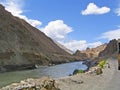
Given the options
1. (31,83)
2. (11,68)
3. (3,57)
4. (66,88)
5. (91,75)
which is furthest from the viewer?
(3,57)

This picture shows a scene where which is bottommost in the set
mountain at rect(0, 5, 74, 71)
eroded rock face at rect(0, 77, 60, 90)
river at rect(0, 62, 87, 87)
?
eroded rock face at rect(0, 77, 60, 90)

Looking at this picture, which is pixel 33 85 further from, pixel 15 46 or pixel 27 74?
pixel 15 46

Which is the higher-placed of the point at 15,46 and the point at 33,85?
the point at 15,46

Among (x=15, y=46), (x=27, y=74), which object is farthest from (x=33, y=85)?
(x=15, y=46)

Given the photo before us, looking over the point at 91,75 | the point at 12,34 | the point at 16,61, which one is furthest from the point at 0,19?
the point at 91,75

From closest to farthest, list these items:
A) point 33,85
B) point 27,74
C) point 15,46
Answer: point 33,85 → point 27,74 → point 15,46

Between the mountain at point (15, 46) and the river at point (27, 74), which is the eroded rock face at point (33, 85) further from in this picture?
the mountain at point (15, 46)

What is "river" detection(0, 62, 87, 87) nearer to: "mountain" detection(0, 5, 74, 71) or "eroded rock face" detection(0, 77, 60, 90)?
"eroded rock face" detection(0, 77, 60, 90)

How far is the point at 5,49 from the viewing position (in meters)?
147

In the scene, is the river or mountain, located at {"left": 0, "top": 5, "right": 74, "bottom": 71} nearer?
the river

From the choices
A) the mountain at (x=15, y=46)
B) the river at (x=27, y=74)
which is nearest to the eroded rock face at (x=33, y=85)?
the river at (x=27, y=74)

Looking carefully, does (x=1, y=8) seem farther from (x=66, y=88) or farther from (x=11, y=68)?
(x=66, y=88)

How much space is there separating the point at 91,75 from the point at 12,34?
12638 cm

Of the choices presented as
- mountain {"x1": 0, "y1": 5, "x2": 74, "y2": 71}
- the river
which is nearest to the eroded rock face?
the river
